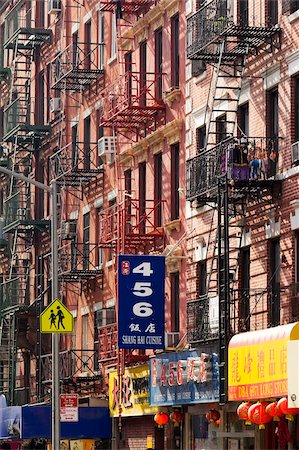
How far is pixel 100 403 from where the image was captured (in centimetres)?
4647

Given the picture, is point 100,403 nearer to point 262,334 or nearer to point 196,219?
point 196,219

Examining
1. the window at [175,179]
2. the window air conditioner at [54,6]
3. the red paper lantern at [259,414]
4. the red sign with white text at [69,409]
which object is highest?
the window air conditioner at [54,6]

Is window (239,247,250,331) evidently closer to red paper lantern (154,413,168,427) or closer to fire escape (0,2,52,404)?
red paper lantern (154,413,168,427)

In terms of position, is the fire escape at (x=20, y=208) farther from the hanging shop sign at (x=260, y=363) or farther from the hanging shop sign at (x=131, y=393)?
the hanging shop sign at (x=260, y=363)

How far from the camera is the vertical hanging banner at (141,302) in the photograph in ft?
131

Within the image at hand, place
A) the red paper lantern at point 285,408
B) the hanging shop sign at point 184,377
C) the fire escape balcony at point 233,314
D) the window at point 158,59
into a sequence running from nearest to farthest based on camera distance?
the red paper lantern at point 285,408
the fire escape balcony at point 233,314
the hanging shop sign at point 184,377
the window at point 158,59

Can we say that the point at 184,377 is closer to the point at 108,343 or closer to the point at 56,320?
the point at 56,320

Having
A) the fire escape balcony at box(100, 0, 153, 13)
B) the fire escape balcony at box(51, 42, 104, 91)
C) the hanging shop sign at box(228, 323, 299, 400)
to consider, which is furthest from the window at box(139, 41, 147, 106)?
the hanging shop sign at box(228, 323, 299, 400)

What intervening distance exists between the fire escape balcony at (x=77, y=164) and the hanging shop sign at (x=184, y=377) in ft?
34.3

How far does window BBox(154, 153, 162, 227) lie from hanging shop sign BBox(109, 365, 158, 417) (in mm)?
4244

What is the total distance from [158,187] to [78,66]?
29.5ft

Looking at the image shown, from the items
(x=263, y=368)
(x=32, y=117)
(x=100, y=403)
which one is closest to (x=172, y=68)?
(x=100, y=403)

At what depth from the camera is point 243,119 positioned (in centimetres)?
3688

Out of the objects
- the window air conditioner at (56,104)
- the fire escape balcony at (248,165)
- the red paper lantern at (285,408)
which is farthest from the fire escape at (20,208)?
the red paper lantern at (285,408)
